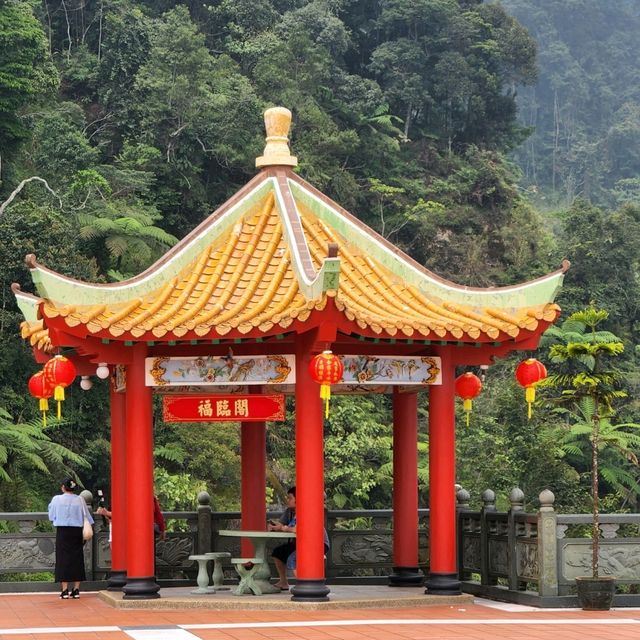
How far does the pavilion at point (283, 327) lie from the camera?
12.3 meters

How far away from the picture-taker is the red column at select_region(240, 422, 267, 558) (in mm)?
14805

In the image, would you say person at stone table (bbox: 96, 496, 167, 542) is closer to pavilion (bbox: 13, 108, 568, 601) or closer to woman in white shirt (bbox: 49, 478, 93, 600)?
pavilion (bbox: 13, 108, 568, 601)

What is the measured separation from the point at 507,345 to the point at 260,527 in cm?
364

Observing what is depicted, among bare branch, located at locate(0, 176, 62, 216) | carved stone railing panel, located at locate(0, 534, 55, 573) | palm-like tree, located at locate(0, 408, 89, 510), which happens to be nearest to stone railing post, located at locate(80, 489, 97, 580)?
carved stone railing panel, located at locate(0, 534, 55, 573)

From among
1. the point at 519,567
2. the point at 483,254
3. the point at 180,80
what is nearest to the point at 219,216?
the point at 519,567

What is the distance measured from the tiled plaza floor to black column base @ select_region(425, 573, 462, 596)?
0.57ft

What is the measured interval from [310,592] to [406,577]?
2651 mm

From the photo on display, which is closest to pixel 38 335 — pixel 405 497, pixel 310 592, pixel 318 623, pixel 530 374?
pixel 310 592

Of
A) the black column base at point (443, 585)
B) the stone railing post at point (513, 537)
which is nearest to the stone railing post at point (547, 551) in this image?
the stone railing post at point (513, 537)

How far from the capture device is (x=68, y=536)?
1380cm

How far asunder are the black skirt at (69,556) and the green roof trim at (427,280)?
4.31 m

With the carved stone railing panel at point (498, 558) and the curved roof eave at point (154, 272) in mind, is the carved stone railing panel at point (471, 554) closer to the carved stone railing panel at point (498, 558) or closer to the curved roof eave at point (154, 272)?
the carved stone railing panel at point (498, 558)

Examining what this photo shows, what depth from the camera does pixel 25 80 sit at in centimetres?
3666

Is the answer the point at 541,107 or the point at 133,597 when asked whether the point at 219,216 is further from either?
the point at 541,107
